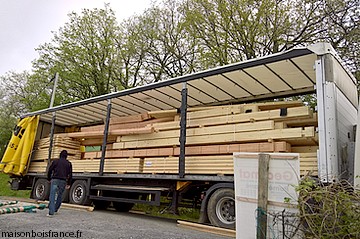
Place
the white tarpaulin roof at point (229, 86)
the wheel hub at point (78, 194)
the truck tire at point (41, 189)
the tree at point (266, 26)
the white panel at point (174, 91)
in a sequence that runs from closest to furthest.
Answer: the white tarpaulin roof at point (229, 86) → the white panel at point (174, 91) → the wheel hub at point (78, 194) → the truck tire at point (41, 189) → the tree at point (266, 26)

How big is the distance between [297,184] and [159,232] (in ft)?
10.1

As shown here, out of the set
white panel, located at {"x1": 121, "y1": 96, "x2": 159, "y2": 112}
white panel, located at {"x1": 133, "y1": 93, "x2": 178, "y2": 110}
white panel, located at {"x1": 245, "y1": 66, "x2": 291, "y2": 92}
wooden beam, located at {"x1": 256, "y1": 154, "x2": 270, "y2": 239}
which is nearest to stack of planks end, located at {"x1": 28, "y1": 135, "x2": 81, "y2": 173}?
white panel, located at {"x1": 121, "y1": 96, "x2": 159, "y2": 112}

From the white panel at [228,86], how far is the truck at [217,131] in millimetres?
24

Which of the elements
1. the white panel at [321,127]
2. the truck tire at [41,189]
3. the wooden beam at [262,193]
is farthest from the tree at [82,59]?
the wooden beam at [262,193]

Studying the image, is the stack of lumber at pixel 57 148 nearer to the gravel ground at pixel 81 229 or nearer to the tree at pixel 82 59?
the gravel ground at pixel 81 229

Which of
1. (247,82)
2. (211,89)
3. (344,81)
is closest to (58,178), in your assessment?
(211,89)

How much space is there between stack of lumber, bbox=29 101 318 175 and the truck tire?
7.58 feet

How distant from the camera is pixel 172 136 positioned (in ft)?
24.2

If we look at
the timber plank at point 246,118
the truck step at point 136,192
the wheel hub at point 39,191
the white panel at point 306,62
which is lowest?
the wheel hub at point 39,191

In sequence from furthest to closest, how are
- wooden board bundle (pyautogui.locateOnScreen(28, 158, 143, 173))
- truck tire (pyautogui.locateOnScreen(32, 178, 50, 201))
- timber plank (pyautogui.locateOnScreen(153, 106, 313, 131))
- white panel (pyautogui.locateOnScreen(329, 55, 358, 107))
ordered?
truck tire (pyautogui.locateOnScreen(32, 178, 50, 201)), wooden board bundle (pyautogui.locateOnScreen(28, 158, 143, 173)), timber plank (pyautogui.locateOnScreen(153, 106, 313, 131)), white panel (pyautogui.locateOnScreen(329, 55, 358, 107))

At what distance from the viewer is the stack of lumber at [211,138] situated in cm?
577

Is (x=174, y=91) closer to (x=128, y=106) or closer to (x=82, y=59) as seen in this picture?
(x=128, y=106)

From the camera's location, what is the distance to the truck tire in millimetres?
10320

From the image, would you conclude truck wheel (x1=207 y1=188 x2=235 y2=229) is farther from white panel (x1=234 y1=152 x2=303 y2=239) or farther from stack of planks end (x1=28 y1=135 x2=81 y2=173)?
stack of planks end (x1=28 y1=135 x2=81 y2=173)
